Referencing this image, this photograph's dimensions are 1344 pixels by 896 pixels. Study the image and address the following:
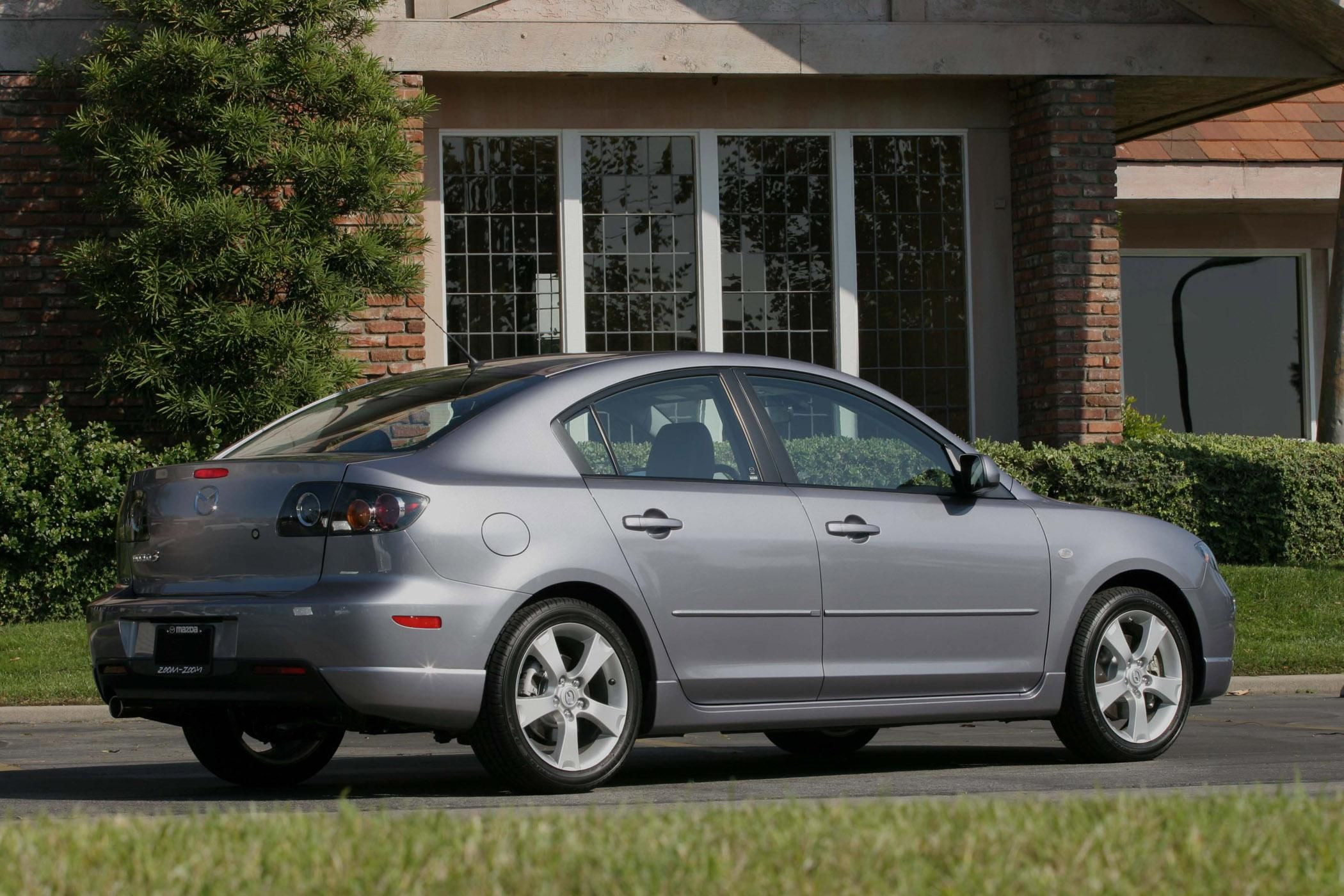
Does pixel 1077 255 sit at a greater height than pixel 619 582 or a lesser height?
greater

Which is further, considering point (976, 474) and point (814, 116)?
point (814, 116)

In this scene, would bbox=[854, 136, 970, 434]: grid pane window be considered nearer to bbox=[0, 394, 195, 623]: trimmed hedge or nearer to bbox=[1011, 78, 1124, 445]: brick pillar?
bbox=[1011, 78, 1124, 445]: brick pillar

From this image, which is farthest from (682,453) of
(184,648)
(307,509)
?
(184,648)

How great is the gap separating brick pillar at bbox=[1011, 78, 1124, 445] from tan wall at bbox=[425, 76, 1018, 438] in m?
0.56

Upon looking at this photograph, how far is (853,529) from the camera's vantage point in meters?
6.90

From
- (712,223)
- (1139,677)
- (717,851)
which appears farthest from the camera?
(712,223)

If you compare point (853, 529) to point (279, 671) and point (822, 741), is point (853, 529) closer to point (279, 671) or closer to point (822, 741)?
point (822, 741)

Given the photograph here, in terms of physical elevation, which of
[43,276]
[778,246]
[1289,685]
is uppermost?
[778,246]

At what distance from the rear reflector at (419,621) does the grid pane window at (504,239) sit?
9983 mm

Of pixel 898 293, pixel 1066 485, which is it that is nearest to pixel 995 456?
pixel 1066 485

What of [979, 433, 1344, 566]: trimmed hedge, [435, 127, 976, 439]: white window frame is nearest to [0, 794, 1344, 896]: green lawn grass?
[979, 433, 1344, 566]: trimmed hedge

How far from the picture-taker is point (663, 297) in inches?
634

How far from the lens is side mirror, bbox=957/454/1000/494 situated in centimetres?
724

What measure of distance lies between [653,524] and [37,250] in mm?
10022
